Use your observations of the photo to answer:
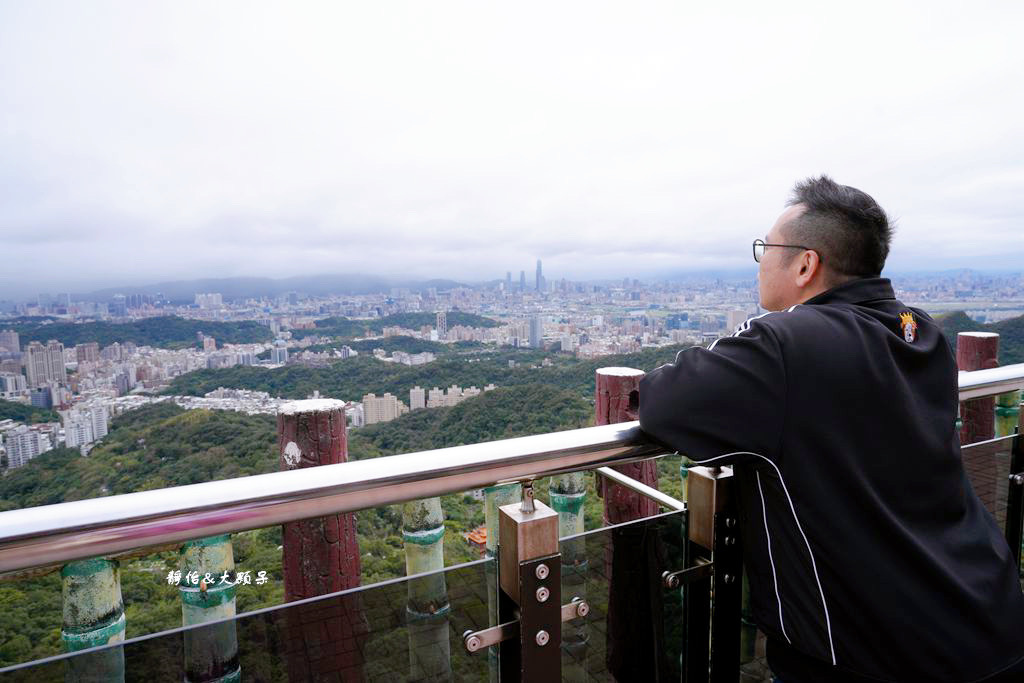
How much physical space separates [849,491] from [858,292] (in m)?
0.48

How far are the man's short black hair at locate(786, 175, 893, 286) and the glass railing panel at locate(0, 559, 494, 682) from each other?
109cm

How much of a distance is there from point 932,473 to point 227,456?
537 centimetres

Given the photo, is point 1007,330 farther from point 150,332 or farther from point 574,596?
point 150,332

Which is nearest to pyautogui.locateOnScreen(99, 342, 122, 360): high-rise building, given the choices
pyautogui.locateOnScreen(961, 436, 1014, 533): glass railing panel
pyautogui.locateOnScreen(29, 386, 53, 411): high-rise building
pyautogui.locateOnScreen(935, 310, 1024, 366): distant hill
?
pyautogui.locateOnScreen(29, 386, 53, 411): high-rise building

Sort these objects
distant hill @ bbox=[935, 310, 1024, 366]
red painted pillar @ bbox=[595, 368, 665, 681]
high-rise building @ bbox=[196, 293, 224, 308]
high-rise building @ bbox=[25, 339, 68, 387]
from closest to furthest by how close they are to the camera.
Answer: red painted pillar @ bbox=[595, 368, 665, 681] → distant hill @ bbox=[935, 310, 1024, 366] → high-rise building @ bbox=[25, 339, 68, 387] → high-rise building @ bbox=[196, 293, 224, 308]

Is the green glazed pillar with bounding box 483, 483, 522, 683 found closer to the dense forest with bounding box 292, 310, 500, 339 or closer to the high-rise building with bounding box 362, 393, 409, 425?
the high-rise building with bounding box 362, 393, 409, 425

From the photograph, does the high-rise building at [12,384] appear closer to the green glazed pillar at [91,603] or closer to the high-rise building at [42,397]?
the high-rise building at [42,397]

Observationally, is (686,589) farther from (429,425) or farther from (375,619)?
(429,425)

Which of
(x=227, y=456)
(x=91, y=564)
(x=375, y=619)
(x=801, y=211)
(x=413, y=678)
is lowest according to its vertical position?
(x=227, y=456)

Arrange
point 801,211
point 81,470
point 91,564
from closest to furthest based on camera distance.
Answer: point 91,564
point 801,211
point 81,470

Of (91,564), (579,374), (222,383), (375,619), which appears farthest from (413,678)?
(222,383)

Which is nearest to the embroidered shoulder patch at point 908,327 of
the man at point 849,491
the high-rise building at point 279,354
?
the man at point 849,491

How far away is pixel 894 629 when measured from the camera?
1.14m

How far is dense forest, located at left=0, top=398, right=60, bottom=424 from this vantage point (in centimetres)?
1127
